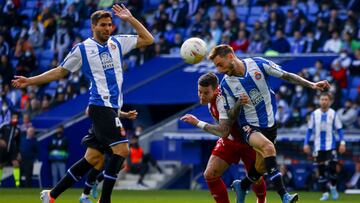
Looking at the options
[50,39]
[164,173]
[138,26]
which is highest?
[138,26]

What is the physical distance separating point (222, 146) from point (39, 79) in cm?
264

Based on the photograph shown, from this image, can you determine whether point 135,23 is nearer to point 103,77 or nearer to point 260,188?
point 103,77

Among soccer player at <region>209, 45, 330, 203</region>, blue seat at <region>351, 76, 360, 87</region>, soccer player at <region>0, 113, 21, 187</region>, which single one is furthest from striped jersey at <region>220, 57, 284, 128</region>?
soccer player at <region>0, 113, 21, 187</region>

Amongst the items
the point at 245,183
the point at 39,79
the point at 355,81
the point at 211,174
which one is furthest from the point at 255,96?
the point at 355,81

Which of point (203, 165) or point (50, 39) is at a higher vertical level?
point (50, 39)

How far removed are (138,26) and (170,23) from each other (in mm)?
19061

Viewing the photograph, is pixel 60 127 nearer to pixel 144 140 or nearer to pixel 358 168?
pixel 144 140

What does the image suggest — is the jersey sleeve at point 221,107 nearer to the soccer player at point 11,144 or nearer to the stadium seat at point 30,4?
the soccer player at point 11,144

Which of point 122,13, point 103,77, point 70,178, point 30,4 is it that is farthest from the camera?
point 30,4

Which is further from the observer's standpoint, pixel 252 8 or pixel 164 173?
pixel 252 8

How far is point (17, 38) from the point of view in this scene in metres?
35.4

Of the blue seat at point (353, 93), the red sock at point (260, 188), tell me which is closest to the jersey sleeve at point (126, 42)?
the red sock at point (260, 188)

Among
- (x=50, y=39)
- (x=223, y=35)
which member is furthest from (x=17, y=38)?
(x=223, y=35)

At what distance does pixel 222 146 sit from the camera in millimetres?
13766
